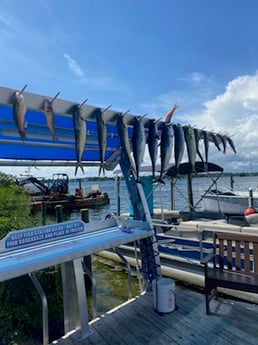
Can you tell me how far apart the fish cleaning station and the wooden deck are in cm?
29

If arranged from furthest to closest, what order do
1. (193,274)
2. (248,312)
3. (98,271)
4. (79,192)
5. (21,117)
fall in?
(79,192), (98,271), (193,274), (248,312), (21,117)

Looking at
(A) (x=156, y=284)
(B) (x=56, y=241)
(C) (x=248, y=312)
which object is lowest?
(C) (x=248, y=312)

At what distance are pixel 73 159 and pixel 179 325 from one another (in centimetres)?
279

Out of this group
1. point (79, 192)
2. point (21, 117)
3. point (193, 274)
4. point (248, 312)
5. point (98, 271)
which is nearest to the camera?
point (21, 117)

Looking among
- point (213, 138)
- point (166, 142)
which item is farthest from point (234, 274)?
point (213, 138)

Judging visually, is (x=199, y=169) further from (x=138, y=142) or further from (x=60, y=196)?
(x=60, y=196)

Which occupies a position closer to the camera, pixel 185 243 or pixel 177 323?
pixel 177 323

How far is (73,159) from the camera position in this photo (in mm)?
4664

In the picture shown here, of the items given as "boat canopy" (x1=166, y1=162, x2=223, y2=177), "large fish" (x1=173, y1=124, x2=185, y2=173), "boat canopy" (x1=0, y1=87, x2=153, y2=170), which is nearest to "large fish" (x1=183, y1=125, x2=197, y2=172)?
"large fish" (x1=173, y1=124, x2=185, y2=173)

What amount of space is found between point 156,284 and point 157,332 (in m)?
0.59

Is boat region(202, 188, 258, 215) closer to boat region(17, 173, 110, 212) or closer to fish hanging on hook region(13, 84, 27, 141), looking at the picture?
fish hanging on hook region(13, 84, 27, 141)

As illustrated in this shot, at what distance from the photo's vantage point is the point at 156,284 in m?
3.51

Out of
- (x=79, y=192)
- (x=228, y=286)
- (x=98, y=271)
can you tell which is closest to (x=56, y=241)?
(x=228, y=286)

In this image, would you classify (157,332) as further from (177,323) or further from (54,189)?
(54,189)
